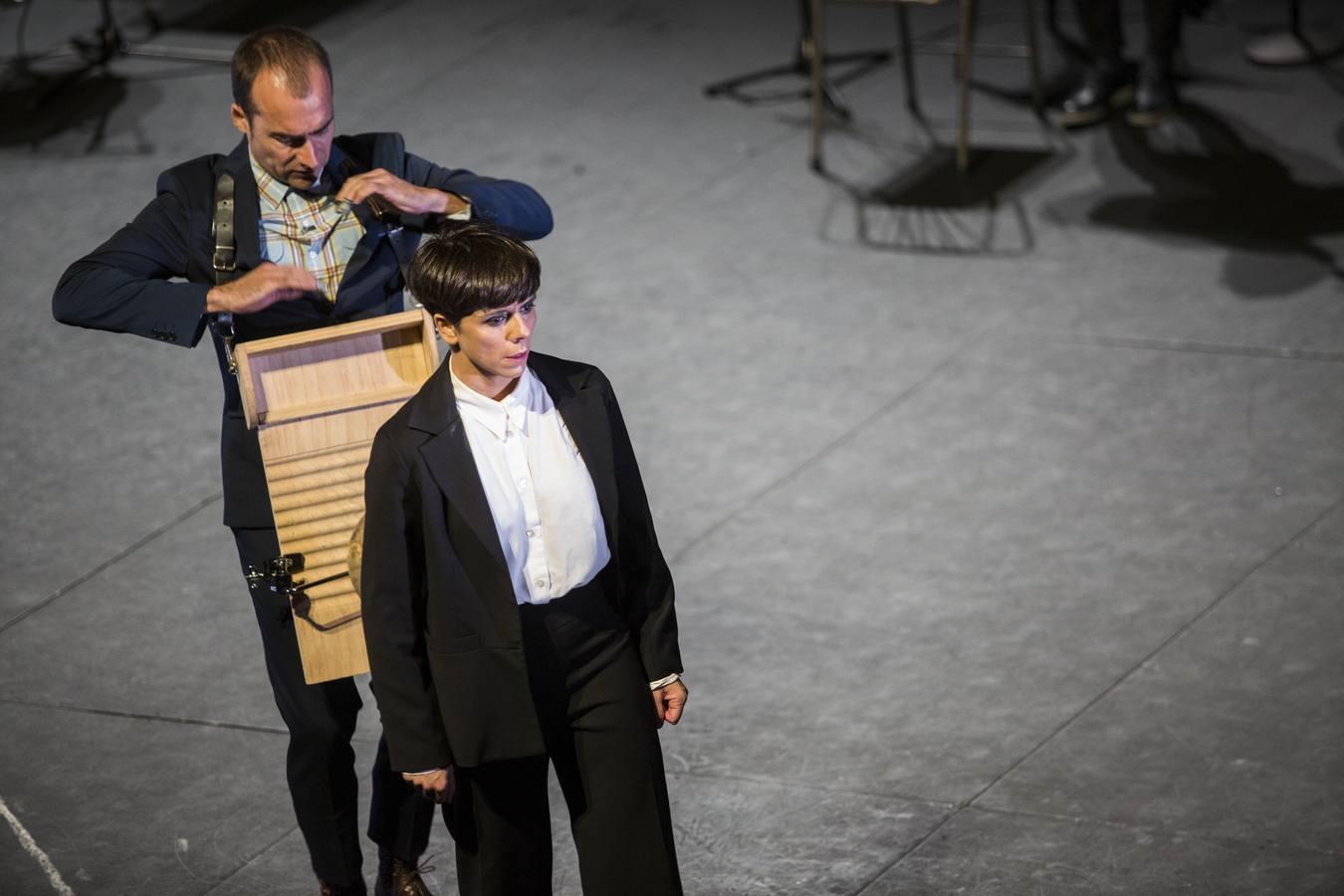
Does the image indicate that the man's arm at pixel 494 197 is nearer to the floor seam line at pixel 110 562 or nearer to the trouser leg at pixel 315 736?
the trouser leg at pixel 315 736

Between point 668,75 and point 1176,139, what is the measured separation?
275 centimetres

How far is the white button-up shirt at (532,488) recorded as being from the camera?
2867 mm

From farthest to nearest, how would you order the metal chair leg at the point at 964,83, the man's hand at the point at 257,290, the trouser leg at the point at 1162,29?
the trouser leg at the point at 1162,29, the metal chair leg at the point at 964,83, the man's hand at the point at 257,290

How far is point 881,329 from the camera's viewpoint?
6625 millimetres

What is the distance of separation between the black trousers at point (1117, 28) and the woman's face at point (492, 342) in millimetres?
6030

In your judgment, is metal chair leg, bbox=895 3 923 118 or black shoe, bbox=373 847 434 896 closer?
black shoe, bbox=373 847 434 896

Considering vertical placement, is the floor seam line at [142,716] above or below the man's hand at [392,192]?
below

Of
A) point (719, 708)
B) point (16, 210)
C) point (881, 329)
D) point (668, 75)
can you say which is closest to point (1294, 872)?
point (719, 708)

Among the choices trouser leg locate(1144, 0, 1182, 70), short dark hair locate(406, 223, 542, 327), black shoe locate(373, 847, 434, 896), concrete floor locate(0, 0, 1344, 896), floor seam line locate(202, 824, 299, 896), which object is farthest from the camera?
trouser leg locate(1144, 0, 1182, 70)

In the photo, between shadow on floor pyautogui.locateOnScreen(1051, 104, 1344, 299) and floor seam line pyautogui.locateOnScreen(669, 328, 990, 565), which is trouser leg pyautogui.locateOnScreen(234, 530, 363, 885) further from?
shadow on floor pyautogui.locateOnScreen(1051, 104, 1344, 299)

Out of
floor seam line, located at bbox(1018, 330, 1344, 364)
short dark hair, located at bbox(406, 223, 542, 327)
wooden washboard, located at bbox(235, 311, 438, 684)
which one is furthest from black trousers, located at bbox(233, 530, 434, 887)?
floor seam line, located at bbox(1018, 330, 1344, 364)

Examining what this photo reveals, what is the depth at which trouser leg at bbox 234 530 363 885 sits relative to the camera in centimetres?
347

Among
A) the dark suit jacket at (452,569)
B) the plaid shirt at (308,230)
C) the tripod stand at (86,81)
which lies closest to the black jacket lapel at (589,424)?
the dark suit jacket at (452,569)

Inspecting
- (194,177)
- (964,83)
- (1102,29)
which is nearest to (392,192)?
(194,177)
